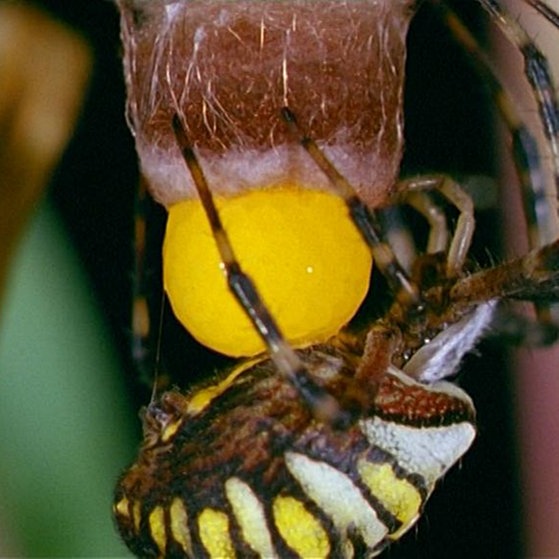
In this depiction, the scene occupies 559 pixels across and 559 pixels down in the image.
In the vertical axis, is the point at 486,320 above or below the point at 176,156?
below

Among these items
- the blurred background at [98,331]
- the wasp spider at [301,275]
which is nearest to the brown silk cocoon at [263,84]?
the wasp spider at [301,275]

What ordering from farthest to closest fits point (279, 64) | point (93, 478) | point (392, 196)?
point (93, 478) < point (392, 196) < point (279, 64)

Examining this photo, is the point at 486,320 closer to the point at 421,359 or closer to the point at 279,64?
the point at 421,359

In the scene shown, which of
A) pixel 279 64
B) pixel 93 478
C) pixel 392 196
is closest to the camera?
pixel 279 64

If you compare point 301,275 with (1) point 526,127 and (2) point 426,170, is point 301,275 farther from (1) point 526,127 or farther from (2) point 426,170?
(2) point 426,170

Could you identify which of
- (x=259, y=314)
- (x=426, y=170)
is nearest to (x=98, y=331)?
(x=426, y=170)

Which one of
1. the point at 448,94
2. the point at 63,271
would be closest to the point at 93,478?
the point at 63,271
